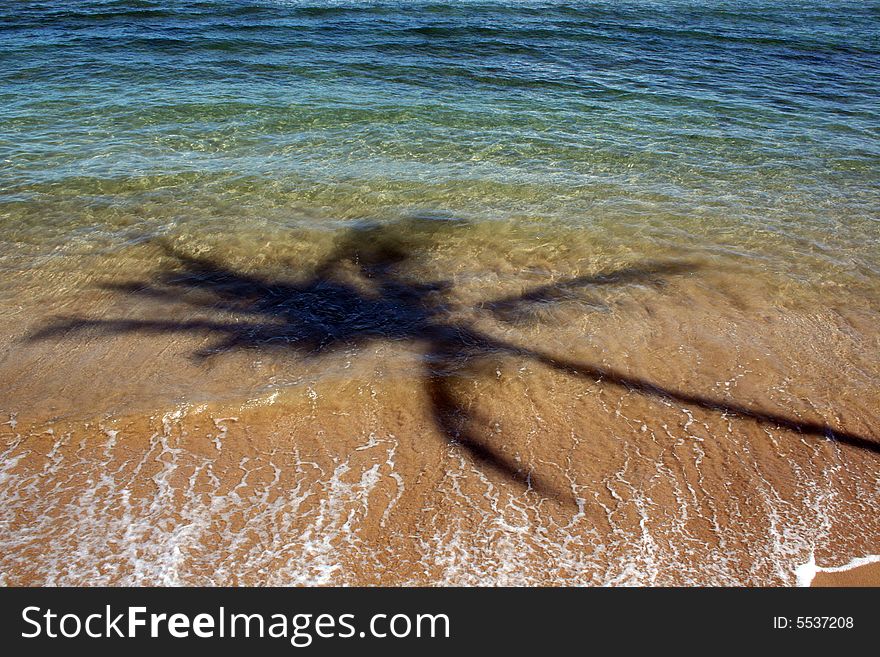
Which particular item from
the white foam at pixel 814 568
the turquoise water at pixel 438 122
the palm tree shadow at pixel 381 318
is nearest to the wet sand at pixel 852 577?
the white foam at pixel 814 568

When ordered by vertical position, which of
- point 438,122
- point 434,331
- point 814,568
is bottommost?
point 438,122

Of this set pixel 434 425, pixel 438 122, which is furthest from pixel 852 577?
pixel 438 122

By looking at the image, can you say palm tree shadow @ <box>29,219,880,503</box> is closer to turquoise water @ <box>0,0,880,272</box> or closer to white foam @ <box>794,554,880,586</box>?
white foam @ <box>794,554,880,586</box>

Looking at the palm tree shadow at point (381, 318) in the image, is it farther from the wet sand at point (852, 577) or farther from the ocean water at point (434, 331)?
the wet sand at point (852, 577)

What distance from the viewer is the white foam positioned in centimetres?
420

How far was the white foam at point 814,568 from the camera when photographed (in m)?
4.20

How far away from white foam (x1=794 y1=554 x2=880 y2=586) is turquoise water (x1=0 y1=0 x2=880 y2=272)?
4.55 metres

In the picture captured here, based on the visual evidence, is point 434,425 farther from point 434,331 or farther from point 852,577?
point 852,577

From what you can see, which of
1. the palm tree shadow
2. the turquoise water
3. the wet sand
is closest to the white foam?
the wet sand

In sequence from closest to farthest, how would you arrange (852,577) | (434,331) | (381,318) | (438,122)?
(852,577) < (434,331) < (381,318) < (438,122)

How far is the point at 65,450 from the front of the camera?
5.07m

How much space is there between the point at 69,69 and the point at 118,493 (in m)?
13.9

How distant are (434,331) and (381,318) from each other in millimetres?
588

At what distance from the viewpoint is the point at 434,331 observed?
264 inches
